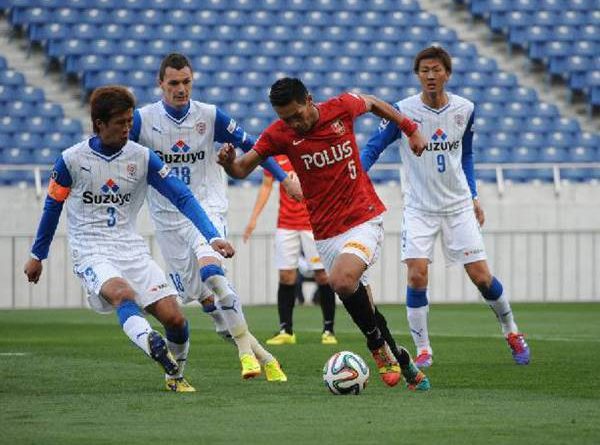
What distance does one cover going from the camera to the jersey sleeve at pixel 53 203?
8508mm

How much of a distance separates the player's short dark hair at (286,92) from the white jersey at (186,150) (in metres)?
1.43

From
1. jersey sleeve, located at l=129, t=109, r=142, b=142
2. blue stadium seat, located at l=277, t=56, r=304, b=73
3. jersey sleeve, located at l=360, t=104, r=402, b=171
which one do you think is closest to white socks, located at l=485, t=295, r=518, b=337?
jersey sleeve, located at l=360, t=104, r=402, b=171

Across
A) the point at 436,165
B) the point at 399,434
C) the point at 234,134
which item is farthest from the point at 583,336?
the point at 399,434

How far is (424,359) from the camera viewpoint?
35.1ft

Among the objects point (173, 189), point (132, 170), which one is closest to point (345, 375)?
point (173, 189)

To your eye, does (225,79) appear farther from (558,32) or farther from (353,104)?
(353,104)

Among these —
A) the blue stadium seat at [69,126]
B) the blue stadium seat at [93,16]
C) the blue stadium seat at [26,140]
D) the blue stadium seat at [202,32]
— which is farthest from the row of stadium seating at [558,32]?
the blue stadium seat at [26,140]

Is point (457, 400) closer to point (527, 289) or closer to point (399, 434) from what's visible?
point (399, 434)

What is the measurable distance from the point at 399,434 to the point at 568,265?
15.8 meters

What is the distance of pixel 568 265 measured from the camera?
861 inches

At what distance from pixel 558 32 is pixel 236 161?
18.4m

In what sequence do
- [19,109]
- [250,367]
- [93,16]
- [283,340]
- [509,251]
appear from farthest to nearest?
[93,16] < [19,109] < [509,251] < [283,340] < [250,367]

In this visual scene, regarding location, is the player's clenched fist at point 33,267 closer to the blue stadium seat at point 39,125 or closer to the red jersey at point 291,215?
the red jersey at point 291,215

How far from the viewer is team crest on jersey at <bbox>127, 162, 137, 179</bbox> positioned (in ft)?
28.2
